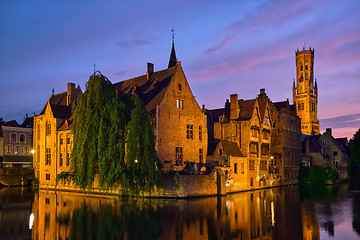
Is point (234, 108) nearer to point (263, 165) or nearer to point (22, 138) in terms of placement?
point (263, 165)

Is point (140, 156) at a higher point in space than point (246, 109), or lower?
lower

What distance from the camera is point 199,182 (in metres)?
38.8

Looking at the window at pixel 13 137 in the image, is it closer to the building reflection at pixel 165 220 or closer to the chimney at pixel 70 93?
the chimney at pixel 70 93

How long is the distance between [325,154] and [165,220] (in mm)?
60283

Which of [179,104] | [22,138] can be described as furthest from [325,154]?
[22,138]

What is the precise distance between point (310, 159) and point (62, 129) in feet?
161

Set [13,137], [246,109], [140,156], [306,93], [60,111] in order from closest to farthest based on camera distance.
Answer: [140,156] < [246,109] < [60,111] < [13,137] < [306,93]

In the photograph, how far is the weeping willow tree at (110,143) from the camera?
3478 cm

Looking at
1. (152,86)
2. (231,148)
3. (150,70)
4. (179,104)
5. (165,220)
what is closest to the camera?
(165,220)

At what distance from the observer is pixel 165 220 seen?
2398cm

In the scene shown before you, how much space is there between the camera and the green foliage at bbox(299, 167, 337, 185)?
65875 millimetres

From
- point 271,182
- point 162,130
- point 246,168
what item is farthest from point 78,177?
point 271,182

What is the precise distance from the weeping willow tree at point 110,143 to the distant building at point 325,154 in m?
45.7

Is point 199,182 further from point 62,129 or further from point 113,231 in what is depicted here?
point 62,129
